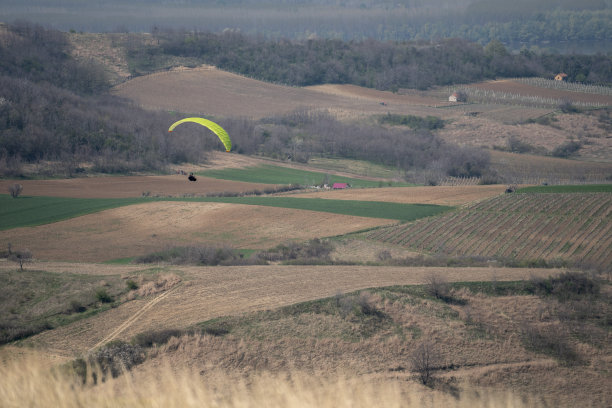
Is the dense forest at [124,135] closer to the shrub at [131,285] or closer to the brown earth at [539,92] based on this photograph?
the brown earth at [539,92]

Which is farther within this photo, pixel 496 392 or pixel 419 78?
pixel 419 78

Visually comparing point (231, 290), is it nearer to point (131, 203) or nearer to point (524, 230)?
point (524, 230)

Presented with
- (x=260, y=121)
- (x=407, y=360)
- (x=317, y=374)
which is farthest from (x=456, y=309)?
(x=260, y=121)

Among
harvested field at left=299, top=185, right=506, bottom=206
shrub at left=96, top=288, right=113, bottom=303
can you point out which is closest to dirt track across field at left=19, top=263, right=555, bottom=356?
shrub at left=96, top=288, right=113, bottom=303

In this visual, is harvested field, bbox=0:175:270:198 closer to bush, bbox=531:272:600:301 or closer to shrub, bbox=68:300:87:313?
shrub, bbox=68:300:87:313

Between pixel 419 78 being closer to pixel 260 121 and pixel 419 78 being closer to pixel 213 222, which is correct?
pixel 260 121

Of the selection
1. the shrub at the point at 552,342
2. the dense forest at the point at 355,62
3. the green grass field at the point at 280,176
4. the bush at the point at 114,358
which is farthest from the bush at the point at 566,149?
the bush at the point at 114,358
